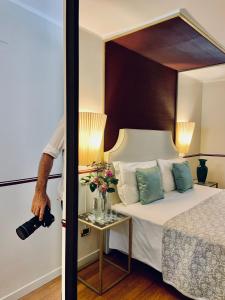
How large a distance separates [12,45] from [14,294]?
3.48ft

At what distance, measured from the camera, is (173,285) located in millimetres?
1540

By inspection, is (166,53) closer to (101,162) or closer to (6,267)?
(101,162)

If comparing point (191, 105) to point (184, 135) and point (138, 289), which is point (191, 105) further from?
point (138, 289)

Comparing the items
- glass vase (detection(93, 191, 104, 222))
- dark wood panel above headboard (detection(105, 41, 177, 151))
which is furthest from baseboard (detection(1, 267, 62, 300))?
dark wood panel above headboard (detection(105, 41, 177, 151))

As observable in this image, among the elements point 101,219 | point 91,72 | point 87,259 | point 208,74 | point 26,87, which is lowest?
point 87,259

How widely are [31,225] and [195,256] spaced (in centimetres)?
108

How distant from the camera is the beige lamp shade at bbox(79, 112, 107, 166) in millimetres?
1598

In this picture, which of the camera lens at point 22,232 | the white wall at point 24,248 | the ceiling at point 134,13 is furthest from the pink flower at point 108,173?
the ceiling at point 134,13

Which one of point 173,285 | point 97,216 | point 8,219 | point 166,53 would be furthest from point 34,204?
point 166,53

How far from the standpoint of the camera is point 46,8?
36.3 inches

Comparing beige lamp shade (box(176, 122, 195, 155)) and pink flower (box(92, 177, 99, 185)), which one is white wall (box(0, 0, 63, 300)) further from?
beige lamp shade (box(176, 122, 195, 155))

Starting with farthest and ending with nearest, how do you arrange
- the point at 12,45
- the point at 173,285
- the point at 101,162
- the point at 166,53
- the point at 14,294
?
the point at 166,53
the point at 101,162
the point at 173,285
the point at 14,294
the point at 12,45

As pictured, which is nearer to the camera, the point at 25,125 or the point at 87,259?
the point at 25,125

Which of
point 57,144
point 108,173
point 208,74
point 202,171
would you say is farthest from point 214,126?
point 57,144
